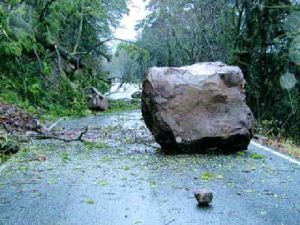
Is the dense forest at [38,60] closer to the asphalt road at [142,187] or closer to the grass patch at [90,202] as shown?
the asphalt road at [142,187]

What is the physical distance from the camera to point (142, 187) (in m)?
7.24

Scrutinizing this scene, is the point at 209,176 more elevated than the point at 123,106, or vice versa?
the point at 209,176

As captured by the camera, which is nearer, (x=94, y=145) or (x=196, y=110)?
(x=196, y=110)

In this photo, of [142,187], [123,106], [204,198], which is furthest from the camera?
[123,106]

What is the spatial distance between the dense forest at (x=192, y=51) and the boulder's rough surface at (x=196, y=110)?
604 cm

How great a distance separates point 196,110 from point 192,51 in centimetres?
2532

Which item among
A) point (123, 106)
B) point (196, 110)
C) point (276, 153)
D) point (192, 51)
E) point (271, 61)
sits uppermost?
point (271, 61)

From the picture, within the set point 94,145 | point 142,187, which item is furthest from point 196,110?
point 142,187

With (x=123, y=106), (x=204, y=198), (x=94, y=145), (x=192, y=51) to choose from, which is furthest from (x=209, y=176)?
(x=192, y=51)

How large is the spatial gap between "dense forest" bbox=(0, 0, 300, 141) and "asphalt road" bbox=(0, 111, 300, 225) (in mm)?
7183

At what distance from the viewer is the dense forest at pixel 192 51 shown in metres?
17.1

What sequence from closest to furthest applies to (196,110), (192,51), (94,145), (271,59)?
(196,110) < (94,145) < (271,59) < (192,51)

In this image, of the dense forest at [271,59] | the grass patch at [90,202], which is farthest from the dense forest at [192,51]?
the grass patch at [90,202]

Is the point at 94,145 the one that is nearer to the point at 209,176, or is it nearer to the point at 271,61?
the point at 209,176
